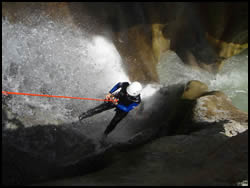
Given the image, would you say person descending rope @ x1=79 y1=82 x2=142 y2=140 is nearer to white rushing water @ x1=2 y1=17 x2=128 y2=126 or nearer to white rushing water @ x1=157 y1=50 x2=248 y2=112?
white rushing water @ x1=2 y1=17 x2=128 y2=126

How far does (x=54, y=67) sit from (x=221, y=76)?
261 inches

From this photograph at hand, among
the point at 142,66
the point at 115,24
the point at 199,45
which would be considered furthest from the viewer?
the point at 199,45

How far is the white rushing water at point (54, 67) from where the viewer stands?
4.91 metres

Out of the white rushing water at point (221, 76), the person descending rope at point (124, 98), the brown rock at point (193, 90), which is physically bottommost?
the person descending rope at point (124, 98)

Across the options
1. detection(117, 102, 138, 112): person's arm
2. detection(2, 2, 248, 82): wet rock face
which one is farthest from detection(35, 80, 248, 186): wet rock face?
detection(2, 2, 248, 82): wet rock face

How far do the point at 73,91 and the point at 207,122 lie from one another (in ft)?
12.3

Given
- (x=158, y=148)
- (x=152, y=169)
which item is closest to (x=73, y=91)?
(x=158, y=148)

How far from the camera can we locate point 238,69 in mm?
8625

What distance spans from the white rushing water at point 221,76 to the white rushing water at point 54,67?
2.18 metres

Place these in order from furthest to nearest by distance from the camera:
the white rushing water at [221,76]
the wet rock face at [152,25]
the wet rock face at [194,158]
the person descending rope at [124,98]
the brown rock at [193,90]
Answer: the white rushing water at [221,76]
the brown rock at [193,90]
the wet rock face at [152,25]
the person descending rope at [124,98]
the wet rock face at [194,158]

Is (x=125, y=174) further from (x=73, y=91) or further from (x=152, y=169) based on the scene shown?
(x=73, y=91)

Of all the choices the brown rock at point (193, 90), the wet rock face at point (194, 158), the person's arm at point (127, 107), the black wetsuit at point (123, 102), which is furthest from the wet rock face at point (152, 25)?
the wet rock face at point (194, 158)

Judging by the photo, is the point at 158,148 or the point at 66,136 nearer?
the point at 158,148

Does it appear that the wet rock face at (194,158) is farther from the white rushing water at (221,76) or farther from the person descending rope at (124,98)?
the white rushing water at (221,76)
